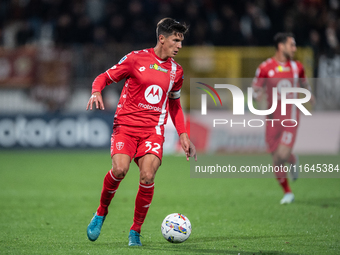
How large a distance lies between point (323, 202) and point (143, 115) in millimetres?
4020

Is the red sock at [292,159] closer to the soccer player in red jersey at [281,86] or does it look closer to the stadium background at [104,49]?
the soccer player in red jersey at [281,86]

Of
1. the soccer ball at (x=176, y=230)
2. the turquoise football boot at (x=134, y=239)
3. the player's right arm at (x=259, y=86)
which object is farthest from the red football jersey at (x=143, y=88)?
the player's right arm at (x=259, y=86)

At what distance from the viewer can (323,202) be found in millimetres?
8094

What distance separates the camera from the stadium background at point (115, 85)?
9148mm

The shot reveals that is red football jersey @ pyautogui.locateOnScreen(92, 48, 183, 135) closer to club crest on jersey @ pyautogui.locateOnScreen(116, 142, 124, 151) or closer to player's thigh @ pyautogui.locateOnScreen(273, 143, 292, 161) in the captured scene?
club crest on jersey @ pyautogui.locateOnScreen(116, 142, 124, 151)

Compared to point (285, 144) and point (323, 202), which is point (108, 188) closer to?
point (285, 144)

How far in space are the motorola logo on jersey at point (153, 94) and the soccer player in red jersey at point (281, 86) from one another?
10.9 feet

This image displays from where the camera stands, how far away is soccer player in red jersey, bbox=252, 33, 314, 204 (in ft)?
27.3

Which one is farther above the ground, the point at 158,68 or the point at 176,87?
the point at 158,68

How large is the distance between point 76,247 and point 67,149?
419 inches

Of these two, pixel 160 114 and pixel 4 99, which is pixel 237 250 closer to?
pixel 160 114

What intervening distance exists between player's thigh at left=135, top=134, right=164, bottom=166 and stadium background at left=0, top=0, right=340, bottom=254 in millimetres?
2469

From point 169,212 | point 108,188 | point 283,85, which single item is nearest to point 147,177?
point 108,188

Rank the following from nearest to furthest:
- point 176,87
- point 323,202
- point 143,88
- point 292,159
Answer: point 143,88 → point 176,87 → point 323,202 → point 292,159
